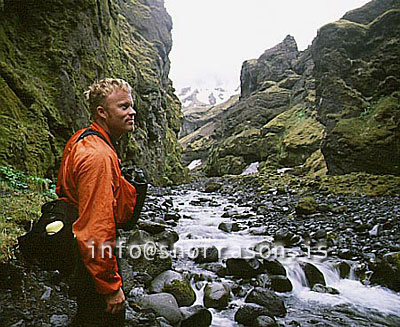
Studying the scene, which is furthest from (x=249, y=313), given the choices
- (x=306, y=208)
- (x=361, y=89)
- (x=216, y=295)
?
(x=361, y=89)

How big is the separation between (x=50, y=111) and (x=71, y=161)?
28.7 feet

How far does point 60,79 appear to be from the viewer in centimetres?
1049

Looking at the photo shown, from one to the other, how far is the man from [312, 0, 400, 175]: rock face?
1568 cm

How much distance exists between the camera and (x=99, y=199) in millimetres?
1673

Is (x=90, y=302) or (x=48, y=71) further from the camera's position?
(x=48, y=71)

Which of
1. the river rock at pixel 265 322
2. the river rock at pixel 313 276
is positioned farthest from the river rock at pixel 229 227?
the river rock at pixel 265 322

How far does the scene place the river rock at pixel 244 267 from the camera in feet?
16.5

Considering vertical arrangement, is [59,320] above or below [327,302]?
above

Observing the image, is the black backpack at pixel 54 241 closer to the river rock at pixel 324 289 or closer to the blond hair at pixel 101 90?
the blond hair at pixel 101 90

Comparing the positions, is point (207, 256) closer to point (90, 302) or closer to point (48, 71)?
point (90, 302)

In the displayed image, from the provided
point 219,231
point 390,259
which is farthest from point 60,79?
point 390,259

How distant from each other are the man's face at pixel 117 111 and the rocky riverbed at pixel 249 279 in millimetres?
1824

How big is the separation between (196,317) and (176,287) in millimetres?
675

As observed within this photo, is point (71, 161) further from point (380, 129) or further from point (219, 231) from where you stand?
point (380, 129)
